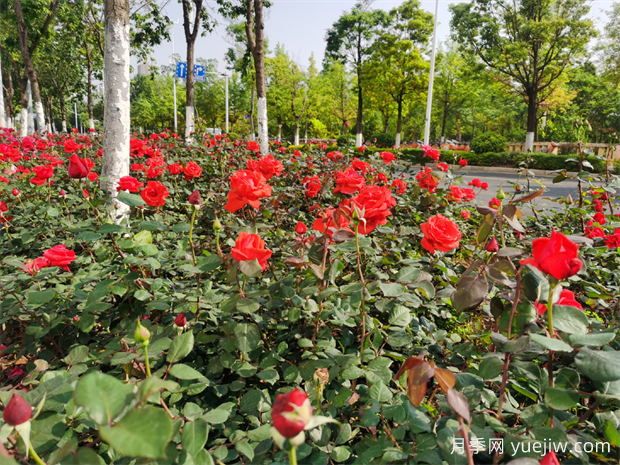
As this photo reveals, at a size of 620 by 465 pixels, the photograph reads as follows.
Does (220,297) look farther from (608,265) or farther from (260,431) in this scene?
(608,265)

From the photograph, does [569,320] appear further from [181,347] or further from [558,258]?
[181,347]

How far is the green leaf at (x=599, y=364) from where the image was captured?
0.75 meters

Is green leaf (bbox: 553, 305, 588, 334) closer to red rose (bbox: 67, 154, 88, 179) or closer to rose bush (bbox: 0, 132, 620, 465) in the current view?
rose bush (bbox: 0, 132, 620, 465)

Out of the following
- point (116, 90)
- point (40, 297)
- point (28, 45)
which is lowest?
point (40, 297)

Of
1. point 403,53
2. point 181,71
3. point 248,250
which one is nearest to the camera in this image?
point 248,250

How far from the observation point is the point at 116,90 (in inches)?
128

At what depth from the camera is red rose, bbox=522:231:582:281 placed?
0.77m

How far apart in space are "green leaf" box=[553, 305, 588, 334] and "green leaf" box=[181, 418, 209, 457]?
739 mm

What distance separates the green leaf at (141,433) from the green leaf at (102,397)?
0.08 feet

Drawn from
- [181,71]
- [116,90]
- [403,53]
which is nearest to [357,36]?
[403,53]

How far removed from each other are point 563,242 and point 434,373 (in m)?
0.36

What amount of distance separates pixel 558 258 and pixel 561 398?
0.28 m

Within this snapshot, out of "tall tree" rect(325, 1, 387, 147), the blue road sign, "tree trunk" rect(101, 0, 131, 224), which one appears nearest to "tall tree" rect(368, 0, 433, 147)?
"tall tree" rect(325, 1, 387, 147)

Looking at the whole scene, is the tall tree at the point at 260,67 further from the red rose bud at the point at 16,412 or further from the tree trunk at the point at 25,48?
the tree trunk at the point at 25,48
